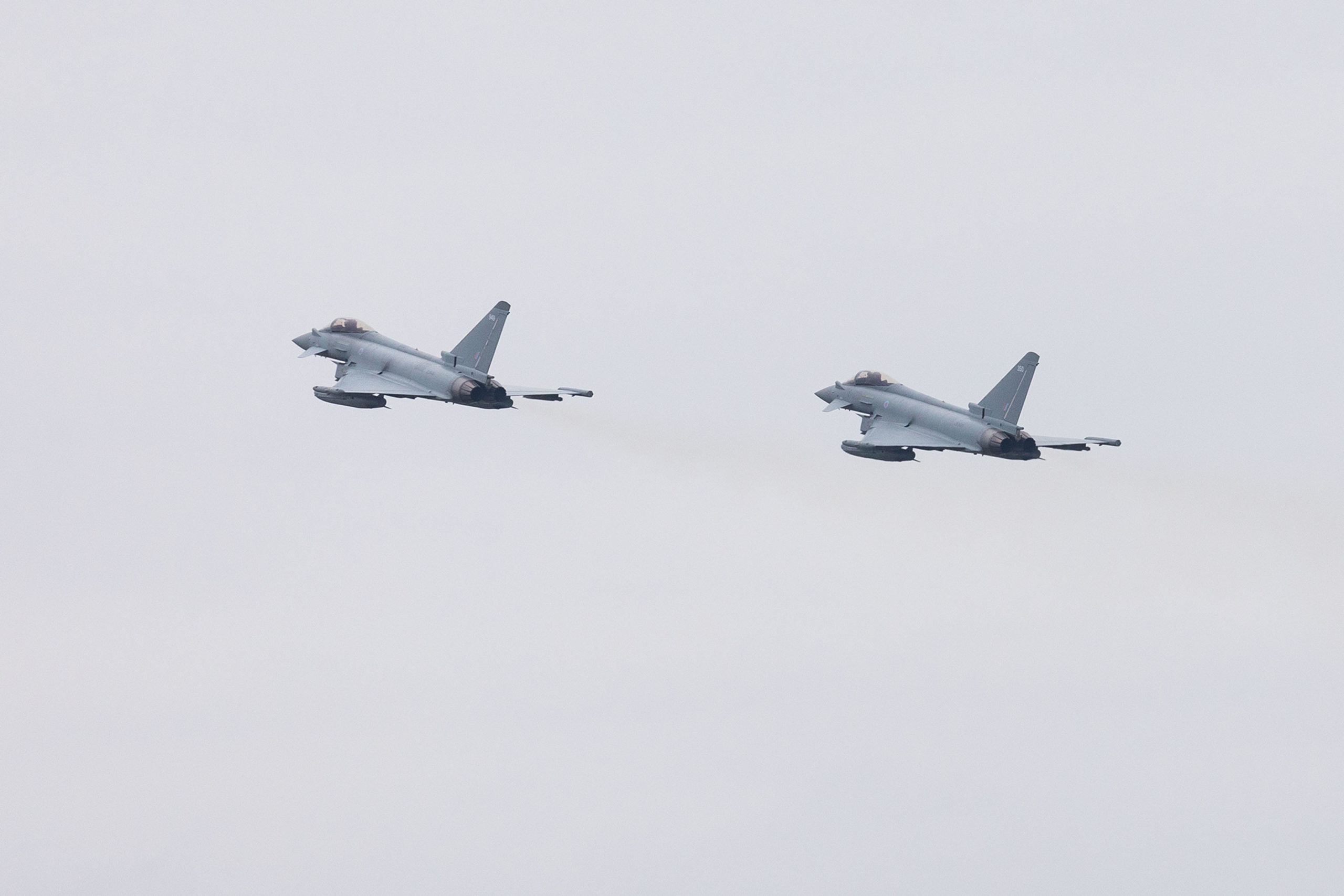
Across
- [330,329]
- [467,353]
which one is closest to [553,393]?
[467,353]

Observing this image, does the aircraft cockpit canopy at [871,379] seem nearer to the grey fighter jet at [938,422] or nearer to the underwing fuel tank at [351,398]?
the grey fighter jet at [938,422]

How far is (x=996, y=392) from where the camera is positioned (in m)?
143

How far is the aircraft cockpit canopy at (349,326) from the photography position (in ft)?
503

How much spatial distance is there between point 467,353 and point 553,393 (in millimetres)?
4437

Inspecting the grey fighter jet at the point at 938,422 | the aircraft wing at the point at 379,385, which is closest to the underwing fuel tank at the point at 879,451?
the grey fighter jet at the point at 938,422

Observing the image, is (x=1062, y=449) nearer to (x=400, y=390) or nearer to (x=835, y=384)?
(x=835, y=384)

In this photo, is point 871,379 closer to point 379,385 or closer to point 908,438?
point 908,438

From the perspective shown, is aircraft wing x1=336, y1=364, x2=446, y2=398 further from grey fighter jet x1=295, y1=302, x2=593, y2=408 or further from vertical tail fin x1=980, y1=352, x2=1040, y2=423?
vertical tail fin x1=980, y1=352, x2=1040, y2=423

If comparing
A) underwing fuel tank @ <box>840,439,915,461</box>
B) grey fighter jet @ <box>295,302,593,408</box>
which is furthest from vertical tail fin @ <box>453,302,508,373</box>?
underwing fuel tank @ <box>840,439,915,461</box>

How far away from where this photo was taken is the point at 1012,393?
5615 inches

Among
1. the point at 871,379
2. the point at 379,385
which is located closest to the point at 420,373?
the point at 379,385

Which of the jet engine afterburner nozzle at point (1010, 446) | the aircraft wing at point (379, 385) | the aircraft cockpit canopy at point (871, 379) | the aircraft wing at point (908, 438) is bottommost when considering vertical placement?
the jet engine afterburner nozzle at point (1010, 446)

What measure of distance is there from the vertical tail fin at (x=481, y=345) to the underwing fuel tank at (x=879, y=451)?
55.2ft

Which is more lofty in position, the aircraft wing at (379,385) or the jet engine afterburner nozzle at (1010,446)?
the aircraft wing at (379,385)
